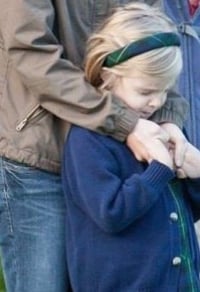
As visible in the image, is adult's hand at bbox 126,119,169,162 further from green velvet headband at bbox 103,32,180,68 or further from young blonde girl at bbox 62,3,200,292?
green velvet headband at bbox 103,32,180,68

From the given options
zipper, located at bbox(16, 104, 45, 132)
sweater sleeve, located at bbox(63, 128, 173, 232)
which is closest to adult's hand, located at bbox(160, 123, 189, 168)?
sweater sleeve, located at bbox(63, 128, 173, 232)

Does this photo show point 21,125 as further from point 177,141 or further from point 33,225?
point 177,141

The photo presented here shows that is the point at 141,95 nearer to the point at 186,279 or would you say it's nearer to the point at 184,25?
the point at 186,279

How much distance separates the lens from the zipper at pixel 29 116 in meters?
2.98

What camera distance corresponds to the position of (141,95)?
3.00m

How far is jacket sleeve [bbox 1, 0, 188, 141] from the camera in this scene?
9.48ft

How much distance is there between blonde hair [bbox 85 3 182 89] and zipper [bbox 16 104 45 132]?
184mm

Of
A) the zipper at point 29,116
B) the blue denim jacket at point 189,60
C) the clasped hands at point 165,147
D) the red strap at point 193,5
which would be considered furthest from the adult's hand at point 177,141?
the red strap at point 193,5

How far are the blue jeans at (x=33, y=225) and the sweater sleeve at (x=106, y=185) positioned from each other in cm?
12

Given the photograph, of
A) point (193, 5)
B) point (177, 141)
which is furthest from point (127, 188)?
point (193, 5)

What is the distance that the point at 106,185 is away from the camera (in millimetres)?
2914

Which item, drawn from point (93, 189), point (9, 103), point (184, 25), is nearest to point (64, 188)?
point (93, 189)

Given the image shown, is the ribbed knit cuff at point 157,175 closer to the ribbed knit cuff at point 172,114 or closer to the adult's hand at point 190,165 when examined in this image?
the adult's hand at point 190,165

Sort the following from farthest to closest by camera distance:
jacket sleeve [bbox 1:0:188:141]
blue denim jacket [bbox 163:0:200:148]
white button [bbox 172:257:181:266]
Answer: blue denim jacket [bbox 163:0:200:148], white button [bbox 172:257:181:266], jacket sleeve [bbox 1:0:188:141]
